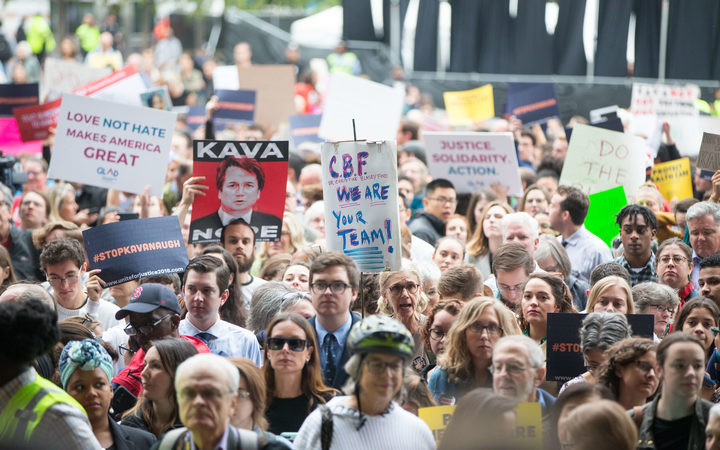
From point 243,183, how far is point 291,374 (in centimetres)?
314

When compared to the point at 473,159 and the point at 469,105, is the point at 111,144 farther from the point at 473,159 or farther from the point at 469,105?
the point at 469,105

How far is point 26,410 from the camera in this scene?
4.08 meters

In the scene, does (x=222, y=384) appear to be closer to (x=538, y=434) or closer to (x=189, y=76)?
(x=538, y=434)

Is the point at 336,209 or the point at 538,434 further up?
the point at 336,209

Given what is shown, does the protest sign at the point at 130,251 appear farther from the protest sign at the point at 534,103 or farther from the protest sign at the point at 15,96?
the protest sign at the point at 534,103

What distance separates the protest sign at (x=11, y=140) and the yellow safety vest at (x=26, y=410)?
32.5 ft

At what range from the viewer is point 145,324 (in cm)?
632

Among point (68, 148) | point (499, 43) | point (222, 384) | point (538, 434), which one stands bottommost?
point (538, 434)

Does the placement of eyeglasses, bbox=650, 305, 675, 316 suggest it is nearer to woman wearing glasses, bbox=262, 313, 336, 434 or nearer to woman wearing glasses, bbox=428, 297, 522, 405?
woman wearing glasses, bbox=428, 297, 522, 405

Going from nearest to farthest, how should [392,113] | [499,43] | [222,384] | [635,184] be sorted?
[222,384] < [635,184] < [392,113] < [499,43]

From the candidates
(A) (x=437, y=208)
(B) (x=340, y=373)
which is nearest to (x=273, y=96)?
(A) (x=437, y=208)

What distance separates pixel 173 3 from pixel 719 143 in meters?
25.2

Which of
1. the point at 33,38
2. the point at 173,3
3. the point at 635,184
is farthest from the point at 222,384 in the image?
the point at 173,3

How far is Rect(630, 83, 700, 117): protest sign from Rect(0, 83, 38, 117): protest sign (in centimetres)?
805
